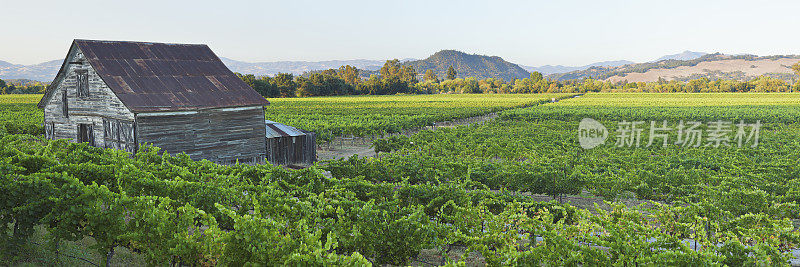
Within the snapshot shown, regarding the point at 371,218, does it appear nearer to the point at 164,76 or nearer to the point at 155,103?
the point at 155,103

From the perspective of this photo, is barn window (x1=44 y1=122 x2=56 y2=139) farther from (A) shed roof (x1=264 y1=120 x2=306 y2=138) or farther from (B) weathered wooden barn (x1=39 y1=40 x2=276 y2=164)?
(A) shed roof (x1=264 y1=120 x2=306 y2=138)

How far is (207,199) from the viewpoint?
10164mm

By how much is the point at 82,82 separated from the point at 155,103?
4.46 m

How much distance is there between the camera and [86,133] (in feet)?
72.2

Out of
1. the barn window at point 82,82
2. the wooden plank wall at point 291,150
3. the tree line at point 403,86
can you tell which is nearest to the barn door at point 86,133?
the barn window at point 82,82

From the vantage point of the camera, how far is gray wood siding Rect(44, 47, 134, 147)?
784 inches

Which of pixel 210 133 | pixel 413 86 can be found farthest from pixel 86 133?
pixel 413 86

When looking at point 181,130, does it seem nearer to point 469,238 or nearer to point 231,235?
point 231,235

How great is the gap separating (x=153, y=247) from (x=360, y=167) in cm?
911

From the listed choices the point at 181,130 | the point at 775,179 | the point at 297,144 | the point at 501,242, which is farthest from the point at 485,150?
the point at 501,242

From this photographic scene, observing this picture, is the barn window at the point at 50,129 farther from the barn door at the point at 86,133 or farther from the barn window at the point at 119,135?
the barn window at the point at 119,135

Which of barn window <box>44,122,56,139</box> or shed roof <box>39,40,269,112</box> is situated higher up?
shed roof <box>39,40,269,112</box>

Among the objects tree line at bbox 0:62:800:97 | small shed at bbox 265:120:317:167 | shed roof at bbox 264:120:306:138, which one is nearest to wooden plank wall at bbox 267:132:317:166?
small shed at bbox 265:120:317:167

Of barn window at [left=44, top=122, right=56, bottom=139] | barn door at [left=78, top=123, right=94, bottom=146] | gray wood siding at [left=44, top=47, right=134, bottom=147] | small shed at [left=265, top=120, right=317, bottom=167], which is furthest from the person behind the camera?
barn window at [left=44, top=122, right=56, bottom=139]
